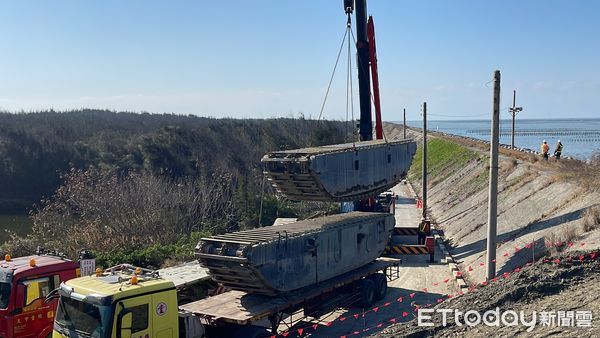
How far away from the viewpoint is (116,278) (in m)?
9.48

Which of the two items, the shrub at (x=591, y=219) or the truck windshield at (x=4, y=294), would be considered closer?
the truck windshield at (x=4, y=294)

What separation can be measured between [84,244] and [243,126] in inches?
1778

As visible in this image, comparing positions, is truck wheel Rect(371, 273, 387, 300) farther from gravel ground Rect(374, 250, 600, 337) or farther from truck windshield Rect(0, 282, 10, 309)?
truck windshield Rect(0, 282, 10, 309)

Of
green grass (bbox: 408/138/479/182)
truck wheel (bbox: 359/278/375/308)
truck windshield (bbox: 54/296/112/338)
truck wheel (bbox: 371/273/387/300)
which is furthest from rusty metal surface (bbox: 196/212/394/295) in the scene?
green grass (bbox: 408/138/479/182)

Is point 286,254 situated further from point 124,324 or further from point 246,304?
point 124,324

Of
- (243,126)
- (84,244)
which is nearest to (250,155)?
(243,126)

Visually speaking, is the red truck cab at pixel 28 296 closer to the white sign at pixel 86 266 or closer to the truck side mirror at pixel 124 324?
the white sign at pixel 86 266

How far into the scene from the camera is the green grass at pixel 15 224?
3461cm

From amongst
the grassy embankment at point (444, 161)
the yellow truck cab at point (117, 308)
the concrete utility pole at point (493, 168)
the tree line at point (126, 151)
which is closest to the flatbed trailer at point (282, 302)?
the yellow truck cab at point (117, 308)

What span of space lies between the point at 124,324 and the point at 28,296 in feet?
10.6

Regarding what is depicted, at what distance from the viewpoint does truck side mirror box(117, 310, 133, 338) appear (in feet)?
27.7

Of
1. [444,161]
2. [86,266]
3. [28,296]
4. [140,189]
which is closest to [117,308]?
[28,296]

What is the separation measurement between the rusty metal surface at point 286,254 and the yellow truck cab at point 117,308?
2.07 meters

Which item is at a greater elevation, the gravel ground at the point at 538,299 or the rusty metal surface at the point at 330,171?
the rusty metal surface at the point at 330,171
